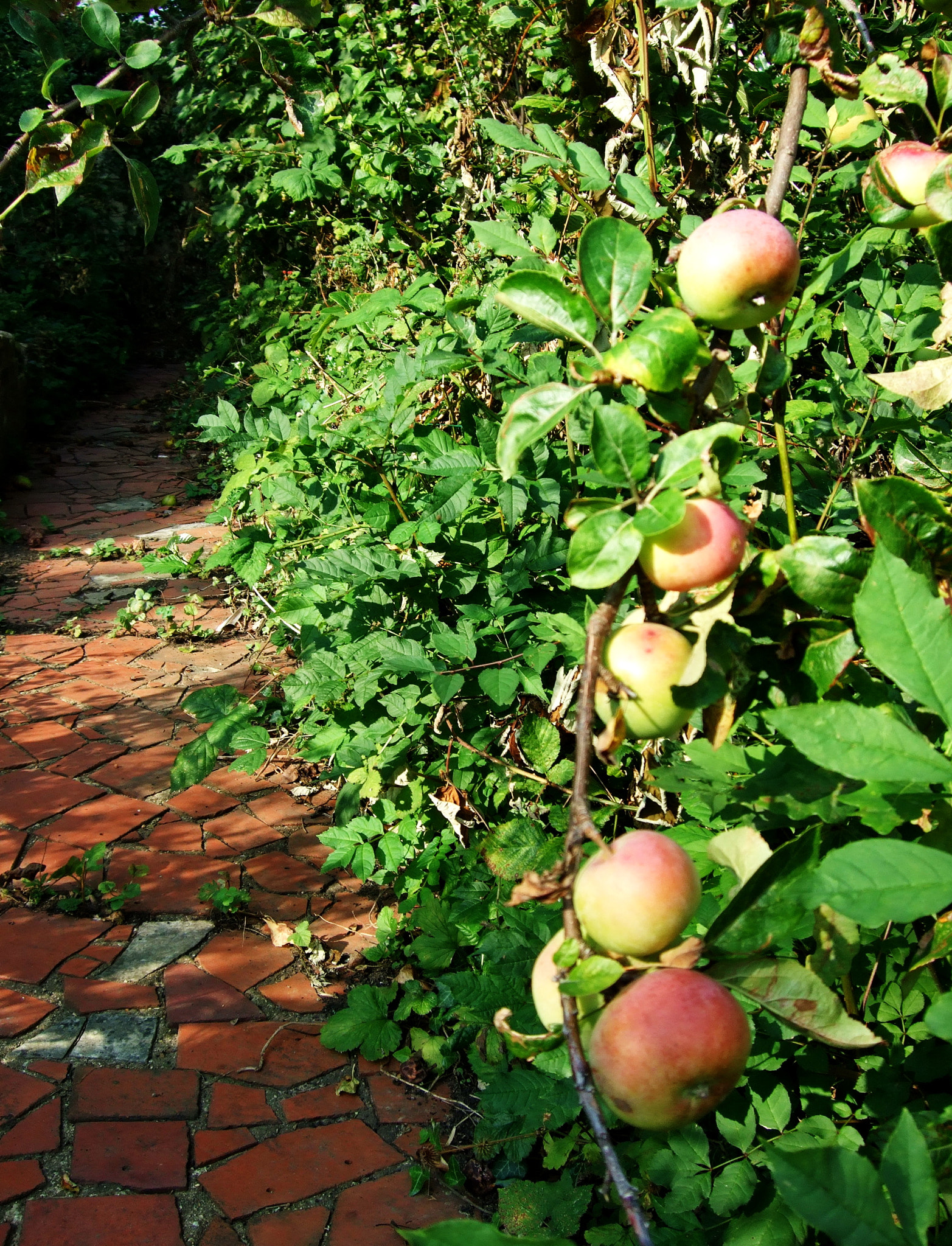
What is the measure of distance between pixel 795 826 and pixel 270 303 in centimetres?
589

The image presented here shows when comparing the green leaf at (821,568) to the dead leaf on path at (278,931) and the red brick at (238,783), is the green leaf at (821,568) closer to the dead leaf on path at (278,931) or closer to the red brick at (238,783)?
the dead leaf on path at (278,931)

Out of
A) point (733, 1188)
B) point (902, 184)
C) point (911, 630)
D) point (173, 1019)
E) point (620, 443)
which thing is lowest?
point (173, 1019)

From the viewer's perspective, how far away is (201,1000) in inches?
84.7

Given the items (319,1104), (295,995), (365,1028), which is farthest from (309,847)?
(319,1104)

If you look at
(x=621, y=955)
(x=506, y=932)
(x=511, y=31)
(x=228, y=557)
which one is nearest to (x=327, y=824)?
(x=228, y=557)

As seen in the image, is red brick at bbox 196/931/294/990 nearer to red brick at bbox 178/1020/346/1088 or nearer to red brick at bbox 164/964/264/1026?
red brick at bbox 164/964/264/1026

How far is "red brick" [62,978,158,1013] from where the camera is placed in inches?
83.4

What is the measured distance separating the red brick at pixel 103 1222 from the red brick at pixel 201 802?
128 centimetres

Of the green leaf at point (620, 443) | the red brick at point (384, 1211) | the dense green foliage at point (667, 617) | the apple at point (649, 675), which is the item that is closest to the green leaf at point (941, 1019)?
the dense green foliage at point (667, 617)

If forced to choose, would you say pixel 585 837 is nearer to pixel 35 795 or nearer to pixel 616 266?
pixel 616 266

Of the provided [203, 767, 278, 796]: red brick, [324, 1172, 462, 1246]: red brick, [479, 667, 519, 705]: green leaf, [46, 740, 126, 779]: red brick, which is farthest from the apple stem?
[46, 740, 126, 779]: red brick

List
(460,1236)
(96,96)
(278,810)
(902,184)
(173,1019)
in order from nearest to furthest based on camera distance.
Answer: (460,1236)
(902,184)
(96,96)
(173,1019)
(278,810)

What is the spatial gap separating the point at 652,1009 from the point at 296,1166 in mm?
1516

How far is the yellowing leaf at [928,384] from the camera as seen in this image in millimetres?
842
